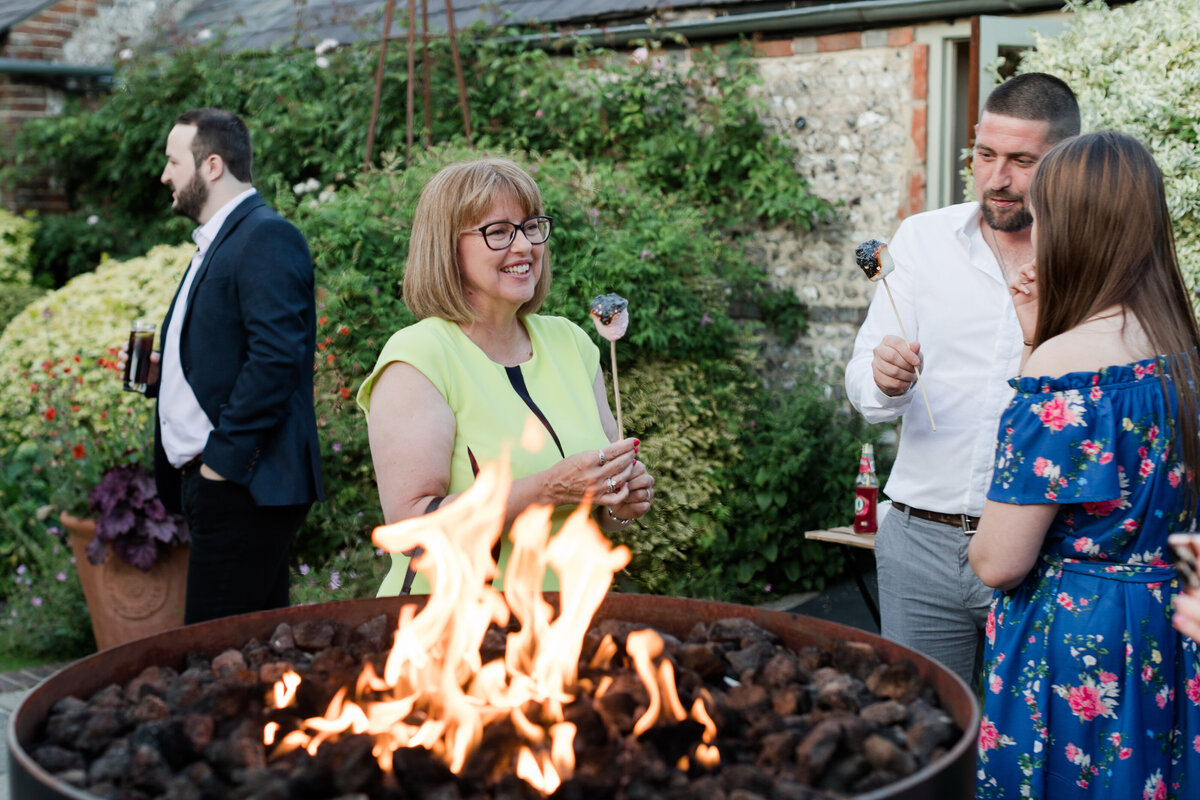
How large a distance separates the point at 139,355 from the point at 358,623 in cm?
189

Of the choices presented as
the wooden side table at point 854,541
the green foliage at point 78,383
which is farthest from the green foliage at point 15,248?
the wooden side table at point 854,541

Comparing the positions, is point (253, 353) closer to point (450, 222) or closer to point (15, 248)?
point (450, 222)

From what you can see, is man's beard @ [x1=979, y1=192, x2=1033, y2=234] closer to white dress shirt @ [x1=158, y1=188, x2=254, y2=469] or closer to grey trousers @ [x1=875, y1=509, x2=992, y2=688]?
grey trousers @ [x1=875, y1=509, x2=992, y2=688]

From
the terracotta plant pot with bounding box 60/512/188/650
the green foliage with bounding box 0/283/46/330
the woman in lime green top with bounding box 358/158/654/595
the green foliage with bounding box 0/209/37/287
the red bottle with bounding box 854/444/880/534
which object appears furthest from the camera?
the green foliage with bounding box 0/209/37/287

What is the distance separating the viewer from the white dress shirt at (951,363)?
2764mm

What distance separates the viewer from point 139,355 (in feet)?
12.3

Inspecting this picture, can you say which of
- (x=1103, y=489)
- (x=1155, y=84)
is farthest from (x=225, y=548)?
(x=1155, y=84)

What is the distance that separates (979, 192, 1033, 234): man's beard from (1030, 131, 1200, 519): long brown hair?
2.02 ft

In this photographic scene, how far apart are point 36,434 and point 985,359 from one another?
550cm

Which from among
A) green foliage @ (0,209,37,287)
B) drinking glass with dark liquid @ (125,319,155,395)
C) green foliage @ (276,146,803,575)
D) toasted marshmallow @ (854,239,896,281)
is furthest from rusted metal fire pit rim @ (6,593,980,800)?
green foliage @ (0,209,37,287)

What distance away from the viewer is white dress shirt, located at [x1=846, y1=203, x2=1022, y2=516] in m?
2.76

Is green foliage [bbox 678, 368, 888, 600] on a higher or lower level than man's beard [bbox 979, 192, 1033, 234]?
lower

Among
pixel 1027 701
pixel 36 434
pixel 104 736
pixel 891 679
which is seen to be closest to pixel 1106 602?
pixel 1027 701

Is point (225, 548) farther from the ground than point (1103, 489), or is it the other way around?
point (1103, 489)
